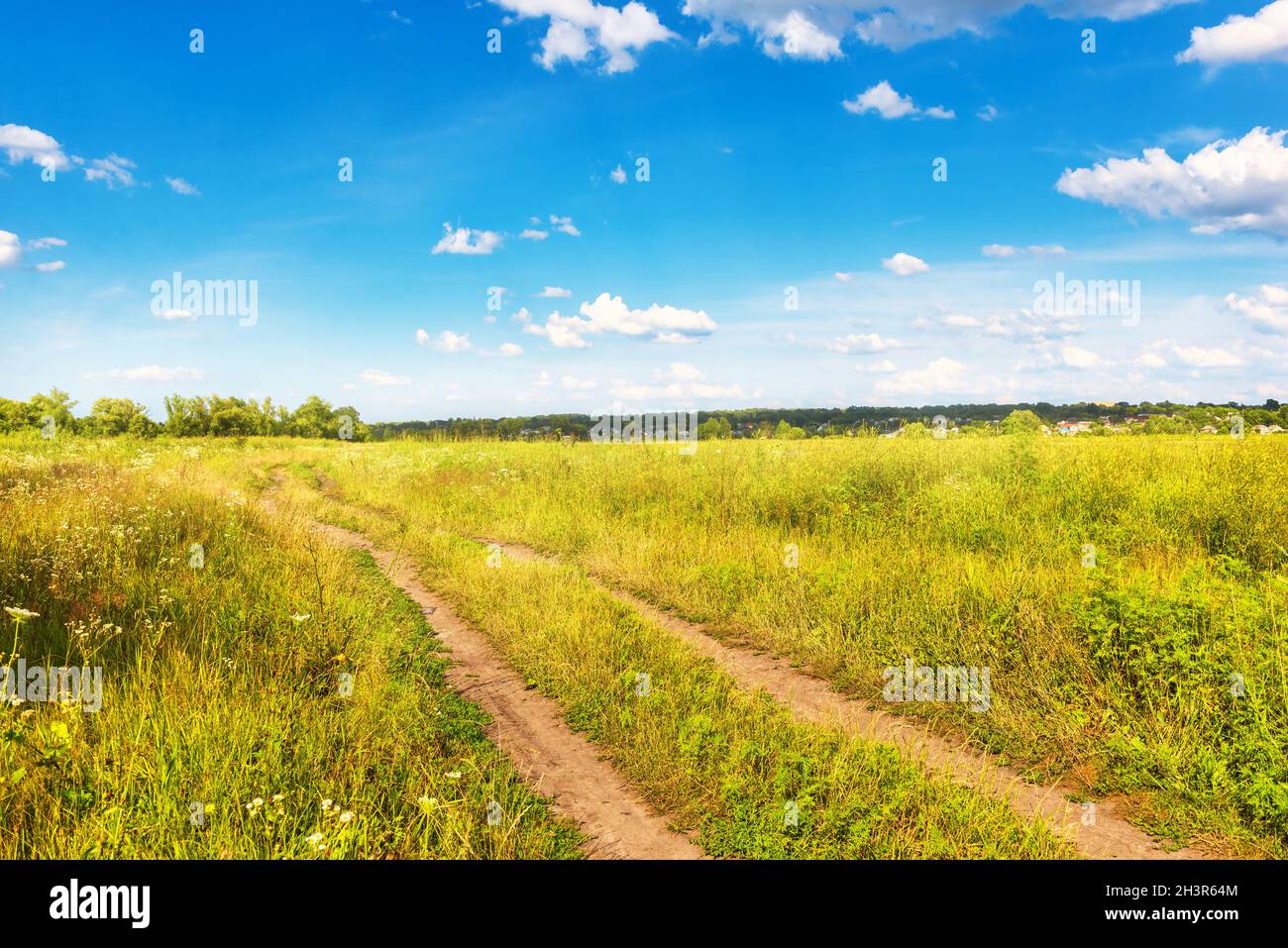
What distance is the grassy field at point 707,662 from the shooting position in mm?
3668

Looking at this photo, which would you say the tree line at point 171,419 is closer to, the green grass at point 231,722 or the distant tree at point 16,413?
the distant tree at point 16,413

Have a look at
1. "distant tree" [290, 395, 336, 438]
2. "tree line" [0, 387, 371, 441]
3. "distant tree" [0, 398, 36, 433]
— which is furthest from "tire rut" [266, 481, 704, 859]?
"distant tree" [290, 395, 336, 438]

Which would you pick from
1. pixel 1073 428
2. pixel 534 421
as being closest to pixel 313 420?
pixel 534 421

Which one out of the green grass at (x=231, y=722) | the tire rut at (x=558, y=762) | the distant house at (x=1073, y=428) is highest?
the distant house at (x=1073, y=428)

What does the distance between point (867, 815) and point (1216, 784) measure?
7.56ft

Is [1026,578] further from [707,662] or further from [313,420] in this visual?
[313,420]

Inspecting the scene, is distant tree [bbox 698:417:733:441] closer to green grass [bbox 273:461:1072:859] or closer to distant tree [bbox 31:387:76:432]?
green grass [bbox 273:461:1072:859]

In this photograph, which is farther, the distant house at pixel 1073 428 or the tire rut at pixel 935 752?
the distant house at pixel 1073 428

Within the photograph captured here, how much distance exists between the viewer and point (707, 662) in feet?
20.6

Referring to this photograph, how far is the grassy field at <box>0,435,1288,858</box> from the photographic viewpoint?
3668 mm


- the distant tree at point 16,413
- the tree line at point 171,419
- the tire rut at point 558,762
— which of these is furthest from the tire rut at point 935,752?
the distant tree at point 16,413
